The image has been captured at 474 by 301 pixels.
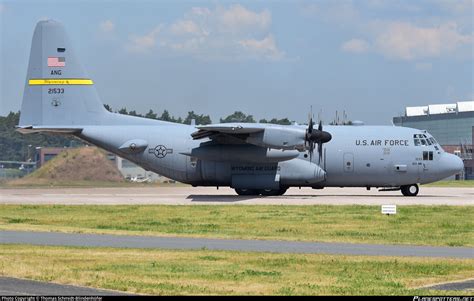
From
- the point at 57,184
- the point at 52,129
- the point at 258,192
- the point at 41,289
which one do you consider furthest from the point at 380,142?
the point at 41,289

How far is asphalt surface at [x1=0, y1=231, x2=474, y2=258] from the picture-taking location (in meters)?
23.8

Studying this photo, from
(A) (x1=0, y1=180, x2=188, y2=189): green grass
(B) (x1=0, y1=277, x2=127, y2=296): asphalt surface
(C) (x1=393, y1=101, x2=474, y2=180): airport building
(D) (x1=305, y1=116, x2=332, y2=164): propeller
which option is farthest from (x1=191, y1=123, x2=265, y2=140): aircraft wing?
(C) (x1=393, y1=101, x2=474, y2=180): airport building

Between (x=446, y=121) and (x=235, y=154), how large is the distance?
12362 cm

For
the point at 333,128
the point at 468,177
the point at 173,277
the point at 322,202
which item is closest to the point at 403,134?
the point at 333,128

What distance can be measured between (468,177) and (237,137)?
8564 cm

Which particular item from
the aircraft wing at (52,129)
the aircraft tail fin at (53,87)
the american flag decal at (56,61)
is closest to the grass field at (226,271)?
the aircraft wing at (52,129)

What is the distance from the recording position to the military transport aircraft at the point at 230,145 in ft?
165

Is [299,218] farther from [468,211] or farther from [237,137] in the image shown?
[237,137]

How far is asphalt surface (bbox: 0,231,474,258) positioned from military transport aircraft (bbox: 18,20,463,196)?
22107mm

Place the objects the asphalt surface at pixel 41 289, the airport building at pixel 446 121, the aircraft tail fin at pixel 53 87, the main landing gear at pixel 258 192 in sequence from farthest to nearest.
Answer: the airport building at pixel 446 121 < the aircraft tail fin at pixel 53 87 < the main landing gear at pixel 258 192 < the asphalt surface at pixel 41 289

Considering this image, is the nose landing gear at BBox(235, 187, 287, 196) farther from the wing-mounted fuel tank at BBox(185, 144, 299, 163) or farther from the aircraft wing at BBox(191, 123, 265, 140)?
the aircraft wing at BBox(191, 123, 265, 140)

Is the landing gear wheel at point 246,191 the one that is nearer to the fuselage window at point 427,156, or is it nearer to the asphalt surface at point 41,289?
the fuselage window at point 427,156

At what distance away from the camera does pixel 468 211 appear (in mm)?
38969

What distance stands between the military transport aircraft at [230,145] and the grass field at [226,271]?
1035 inches
